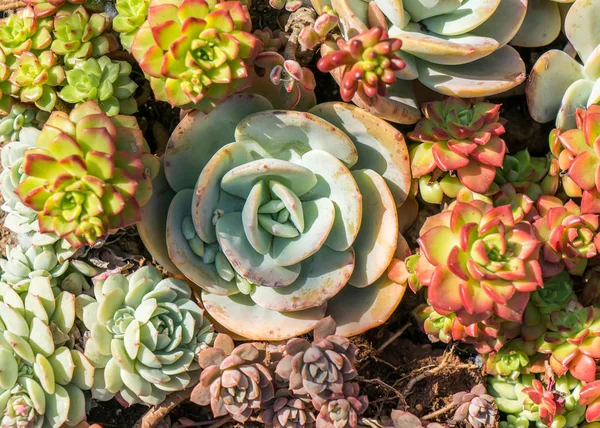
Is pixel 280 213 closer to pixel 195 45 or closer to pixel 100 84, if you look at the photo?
pixel 195 45

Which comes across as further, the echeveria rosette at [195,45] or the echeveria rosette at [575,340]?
the echeveria rosette at [575,340]

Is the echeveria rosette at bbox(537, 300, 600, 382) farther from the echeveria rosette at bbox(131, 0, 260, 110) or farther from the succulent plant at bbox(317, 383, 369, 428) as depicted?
the echeveria rosette at bbox(131, 0, 260, 110)

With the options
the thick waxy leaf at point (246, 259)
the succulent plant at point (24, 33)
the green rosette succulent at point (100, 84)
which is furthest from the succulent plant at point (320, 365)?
the succulent plant at point (24, 33)

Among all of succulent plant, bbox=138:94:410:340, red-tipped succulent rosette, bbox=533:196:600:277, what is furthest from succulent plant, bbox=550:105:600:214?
succulent plant, bbox=138:94:410:340

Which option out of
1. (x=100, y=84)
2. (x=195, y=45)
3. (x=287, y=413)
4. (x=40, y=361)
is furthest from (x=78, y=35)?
(x=287, y=413)

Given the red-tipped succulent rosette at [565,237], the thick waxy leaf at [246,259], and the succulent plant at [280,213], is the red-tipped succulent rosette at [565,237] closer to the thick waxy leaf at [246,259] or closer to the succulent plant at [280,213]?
the succulent plant at [280,213]

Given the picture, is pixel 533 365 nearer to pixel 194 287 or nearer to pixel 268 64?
pixel 194 287
